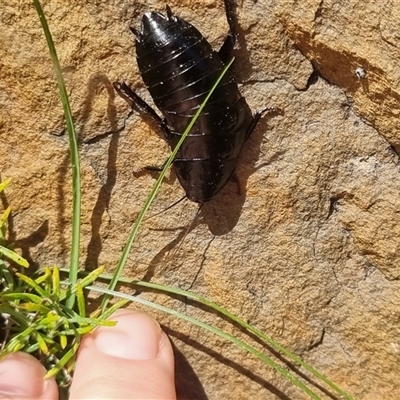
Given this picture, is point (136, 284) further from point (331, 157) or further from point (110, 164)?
point (331, 157)

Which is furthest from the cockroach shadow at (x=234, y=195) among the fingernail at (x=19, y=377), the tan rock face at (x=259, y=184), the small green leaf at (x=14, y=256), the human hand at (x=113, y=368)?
the fingernail at (x=19, y=377)

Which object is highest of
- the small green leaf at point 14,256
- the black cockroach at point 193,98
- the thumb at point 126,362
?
the black cockroach at point 193,98

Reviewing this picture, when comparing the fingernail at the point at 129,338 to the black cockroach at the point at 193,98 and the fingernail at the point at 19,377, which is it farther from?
the black cockroach at the point at 193,98

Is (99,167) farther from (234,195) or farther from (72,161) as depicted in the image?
(234,195)

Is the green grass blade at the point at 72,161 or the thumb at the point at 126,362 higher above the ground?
the green grass blade at the point at 72,161

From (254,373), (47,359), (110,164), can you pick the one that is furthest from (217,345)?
(110,164)

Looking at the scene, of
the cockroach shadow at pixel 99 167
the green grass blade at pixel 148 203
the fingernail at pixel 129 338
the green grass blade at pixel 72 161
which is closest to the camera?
the green grass blade at pixel 72 161

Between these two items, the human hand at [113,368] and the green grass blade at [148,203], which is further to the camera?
the human hand at [113,368]
